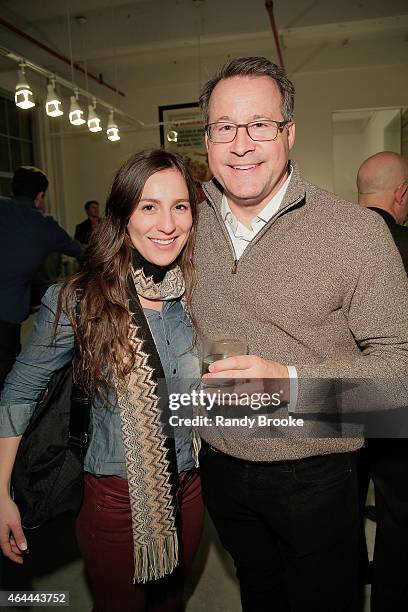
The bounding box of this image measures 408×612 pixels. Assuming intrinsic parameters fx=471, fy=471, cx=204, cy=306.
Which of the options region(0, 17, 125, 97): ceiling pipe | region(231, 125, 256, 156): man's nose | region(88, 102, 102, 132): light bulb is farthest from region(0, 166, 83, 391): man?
region(0, 17, 125, 97): ceiling pipe

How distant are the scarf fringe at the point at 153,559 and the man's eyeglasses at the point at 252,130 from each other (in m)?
1.01

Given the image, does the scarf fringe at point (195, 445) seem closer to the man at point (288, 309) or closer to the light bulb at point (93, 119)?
the man at point (288, 309)

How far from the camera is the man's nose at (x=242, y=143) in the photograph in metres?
1.07

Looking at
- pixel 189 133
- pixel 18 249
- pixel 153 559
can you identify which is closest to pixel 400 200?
pixel 153 559

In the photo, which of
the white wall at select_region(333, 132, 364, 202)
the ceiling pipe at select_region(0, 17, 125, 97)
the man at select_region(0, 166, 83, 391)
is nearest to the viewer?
the man at select_region(0, 166, 83, 391)

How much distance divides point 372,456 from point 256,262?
1004mm

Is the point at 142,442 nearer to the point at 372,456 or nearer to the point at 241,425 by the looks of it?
the point at 241,425

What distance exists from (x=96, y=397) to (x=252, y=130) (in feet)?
2.44

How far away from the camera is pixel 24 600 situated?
1266 millimetres

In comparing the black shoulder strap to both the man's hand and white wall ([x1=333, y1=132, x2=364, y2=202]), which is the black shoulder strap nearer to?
the man's hand

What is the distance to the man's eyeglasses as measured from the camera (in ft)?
3.54

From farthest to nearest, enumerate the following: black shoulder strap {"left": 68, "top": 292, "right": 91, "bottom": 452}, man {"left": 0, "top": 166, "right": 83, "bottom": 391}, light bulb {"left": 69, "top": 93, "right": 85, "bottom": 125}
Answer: light bulb {"left": 69, "top": 93, "right": 85, "bottom": 125}
man {"left": 0, "top": 166, "right": 83, "bottom": 391}
black shoulder strap {"left": 68, "top": 292, "right": 91, "bottom": 452}

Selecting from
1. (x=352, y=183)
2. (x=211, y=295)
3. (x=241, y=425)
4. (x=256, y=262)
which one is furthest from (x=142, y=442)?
(x=352, y=183)

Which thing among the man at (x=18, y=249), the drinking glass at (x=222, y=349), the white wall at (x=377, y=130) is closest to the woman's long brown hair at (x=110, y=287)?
the drinking glass at (x=222, y=349)
